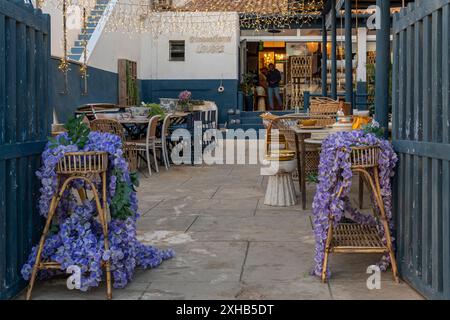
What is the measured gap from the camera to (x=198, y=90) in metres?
19.8

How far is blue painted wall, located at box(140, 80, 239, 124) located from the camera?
19.6 meters

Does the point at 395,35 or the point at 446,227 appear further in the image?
the point at 395,35

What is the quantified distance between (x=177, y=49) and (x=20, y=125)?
1668cm

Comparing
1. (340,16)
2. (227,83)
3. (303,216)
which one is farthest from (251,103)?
(303,216)

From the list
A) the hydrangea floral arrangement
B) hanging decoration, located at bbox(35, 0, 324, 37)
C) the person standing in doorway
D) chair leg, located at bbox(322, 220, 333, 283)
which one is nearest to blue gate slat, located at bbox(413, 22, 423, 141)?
chair leg, located at bbox(322, 220, 333, 283)

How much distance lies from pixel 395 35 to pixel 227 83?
51.9 ft

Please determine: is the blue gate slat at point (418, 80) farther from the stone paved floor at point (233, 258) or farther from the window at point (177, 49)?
the window at point (177, 49)

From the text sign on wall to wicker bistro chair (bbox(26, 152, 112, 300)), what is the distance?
16337mm

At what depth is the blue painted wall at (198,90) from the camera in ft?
64.3

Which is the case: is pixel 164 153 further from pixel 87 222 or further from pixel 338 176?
pixel 338 176

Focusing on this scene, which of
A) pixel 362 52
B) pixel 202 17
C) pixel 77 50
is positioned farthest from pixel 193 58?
pixel 77 50

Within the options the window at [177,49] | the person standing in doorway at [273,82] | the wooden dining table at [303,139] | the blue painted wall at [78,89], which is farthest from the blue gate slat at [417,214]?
the window at [177,49]
